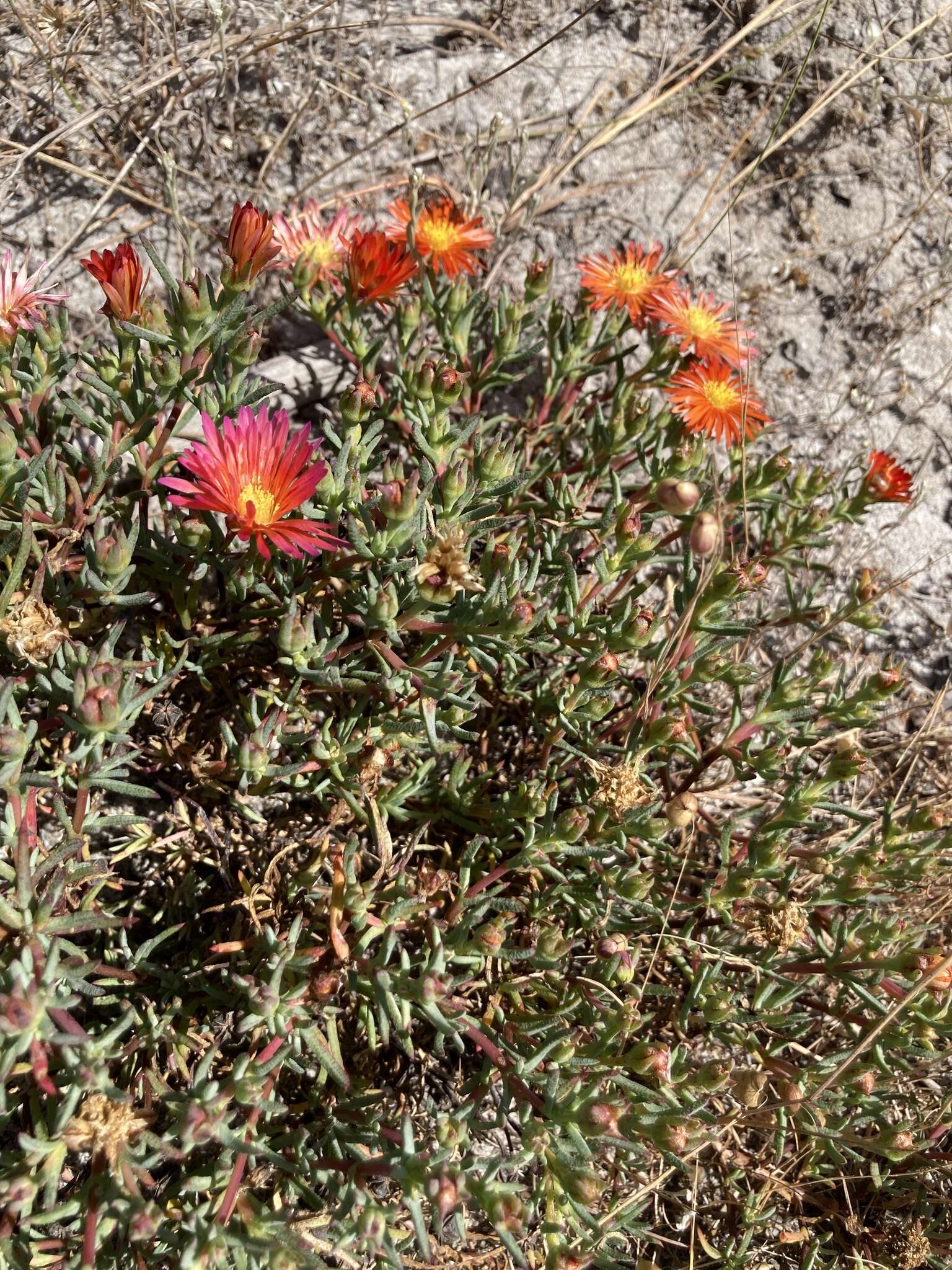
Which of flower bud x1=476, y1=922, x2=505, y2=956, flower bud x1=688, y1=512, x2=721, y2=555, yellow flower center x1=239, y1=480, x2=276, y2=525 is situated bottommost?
flower bud x1=476, y1=922, x2=505, y2=956

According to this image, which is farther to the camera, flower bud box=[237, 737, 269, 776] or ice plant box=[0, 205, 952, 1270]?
flower bud box=[237, 737, 269, 776]

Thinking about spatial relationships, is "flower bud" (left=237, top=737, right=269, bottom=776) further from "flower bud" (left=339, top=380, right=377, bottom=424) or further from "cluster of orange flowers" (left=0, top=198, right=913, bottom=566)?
"flower bud" (left=339, top=380, right=377, bottom=424)

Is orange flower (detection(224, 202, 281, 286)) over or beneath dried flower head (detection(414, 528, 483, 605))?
over

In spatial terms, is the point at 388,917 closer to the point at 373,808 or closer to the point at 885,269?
the point at 373,808

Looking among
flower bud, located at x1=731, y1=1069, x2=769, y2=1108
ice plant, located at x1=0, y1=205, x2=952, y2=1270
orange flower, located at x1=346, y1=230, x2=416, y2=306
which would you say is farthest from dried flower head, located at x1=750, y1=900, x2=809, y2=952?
orange flower, located at x1=346, y1=230, x2=416, y2=306

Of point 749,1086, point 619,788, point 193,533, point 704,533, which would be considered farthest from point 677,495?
point 749,1086

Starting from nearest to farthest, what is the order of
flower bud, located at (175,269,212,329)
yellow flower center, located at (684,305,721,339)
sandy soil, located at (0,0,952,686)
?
flower bud, located at (175,269,212,329), yellow flower center, located at (684,305,721,339), sandy soil, located at (0,0,952,686)

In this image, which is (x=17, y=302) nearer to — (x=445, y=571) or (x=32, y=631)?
(x=32, y=631)
